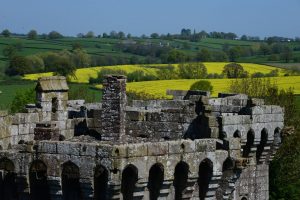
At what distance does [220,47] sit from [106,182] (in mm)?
173337

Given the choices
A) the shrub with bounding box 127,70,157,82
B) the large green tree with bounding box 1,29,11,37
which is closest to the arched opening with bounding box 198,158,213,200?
the shrub with bounding box 127,70,157,82

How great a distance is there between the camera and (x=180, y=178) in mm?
23172

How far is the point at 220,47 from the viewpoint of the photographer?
19388 centimetres

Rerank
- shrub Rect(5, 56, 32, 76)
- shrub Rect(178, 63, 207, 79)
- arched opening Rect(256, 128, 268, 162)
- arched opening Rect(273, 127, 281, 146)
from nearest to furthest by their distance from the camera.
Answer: arched opening Rect(256, 128, 268, 162) < arched opening Rect(273, 127, 281, 146) < shrub Rect(178, 63, 207, 79) < shrub Rect(5, 56, 32, 76)

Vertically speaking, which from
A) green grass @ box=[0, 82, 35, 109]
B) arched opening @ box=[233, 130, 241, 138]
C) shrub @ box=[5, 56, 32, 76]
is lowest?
green grass @ box=[0, 82, 35, 109]

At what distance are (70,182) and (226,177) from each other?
435 centimetres

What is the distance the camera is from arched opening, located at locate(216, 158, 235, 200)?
2431cm

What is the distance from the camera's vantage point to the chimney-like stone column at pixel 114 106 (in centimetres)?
2423

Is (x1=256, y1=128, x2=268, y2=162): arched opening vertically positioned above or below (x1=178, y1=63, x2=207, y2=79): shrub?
above

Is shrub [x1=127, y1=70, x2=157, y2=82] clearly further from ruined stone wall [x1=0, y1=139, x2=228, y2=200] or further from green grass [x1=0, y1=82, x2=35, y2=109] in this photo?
ruined stone wall [x1=0, y1=139, x2=228, y2=200]

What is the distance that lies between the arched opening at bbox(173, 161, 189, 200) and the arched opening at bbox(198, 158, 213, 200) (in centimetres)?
54

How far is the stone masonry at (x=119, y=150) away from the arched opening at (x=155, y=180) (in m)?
0.02

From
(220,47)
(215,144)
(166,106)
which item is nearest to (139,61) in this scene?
(220,47)

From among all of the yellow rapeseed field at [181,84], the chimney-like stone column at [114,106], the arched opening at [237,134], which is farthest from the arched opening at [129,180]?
the yellow rapeseed field at [181,84]
